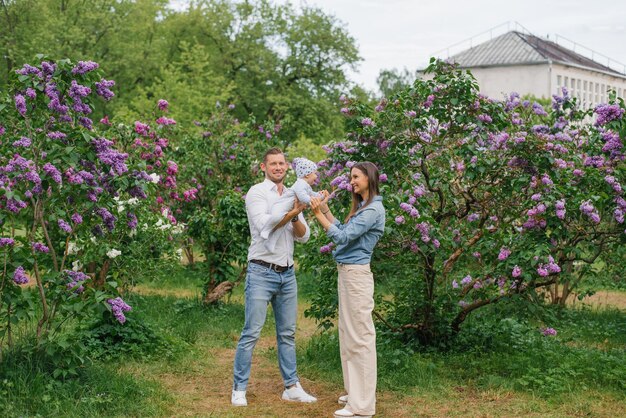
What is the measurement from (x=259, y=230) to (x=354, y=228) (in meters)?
0.77

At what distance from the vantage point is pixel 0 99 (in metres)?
6.15

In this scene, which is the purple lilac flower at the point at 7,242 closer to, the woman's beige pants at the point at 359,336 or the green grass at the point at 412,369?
the green grass at the point at 412,369

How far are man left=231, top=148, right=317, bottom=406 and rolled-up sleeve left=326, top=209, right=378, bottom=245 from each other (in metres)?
0.40

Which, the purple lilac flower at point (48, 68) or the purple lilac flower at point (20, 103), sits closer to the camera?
the purple lilac flower at point (20, 103)

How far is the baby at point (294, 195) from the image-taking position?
19.0 feet

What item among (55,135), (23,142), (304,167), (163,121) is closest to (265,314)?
(304,167)

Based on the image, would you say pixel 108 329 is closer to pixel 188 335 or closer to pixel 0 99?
pixel 188 335

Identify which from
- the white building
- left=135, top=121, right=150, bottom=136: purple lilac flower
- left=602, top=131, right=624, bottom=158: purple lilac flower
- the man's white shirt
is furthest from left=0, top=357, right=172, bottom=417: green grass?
the white building

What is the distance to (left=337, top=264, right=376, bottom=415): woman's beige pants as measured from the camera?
5770 millimetres

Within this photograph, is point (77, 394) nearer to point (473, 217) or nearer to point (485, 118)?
point (473, 217)

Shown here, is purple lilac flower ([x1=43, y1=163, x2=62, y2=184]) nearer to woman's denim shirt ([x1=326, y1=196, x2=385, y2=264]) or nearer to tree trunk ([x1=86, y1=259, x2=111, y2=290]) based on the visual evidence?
woman's denim shirt ([x1=326, y1=196, x2=385, y2=264])

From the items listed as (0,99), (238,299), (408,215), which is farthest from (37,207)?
(238,299)

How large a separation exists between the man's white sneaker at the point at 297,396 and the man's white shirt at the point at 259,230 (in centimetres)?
→ 103

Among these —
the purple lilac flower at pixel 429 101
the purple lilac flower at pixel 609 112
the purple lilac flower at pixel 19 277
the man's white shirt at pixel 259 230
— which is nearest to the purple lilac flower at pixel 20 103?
the purple lilac flower at pixel 19 277
